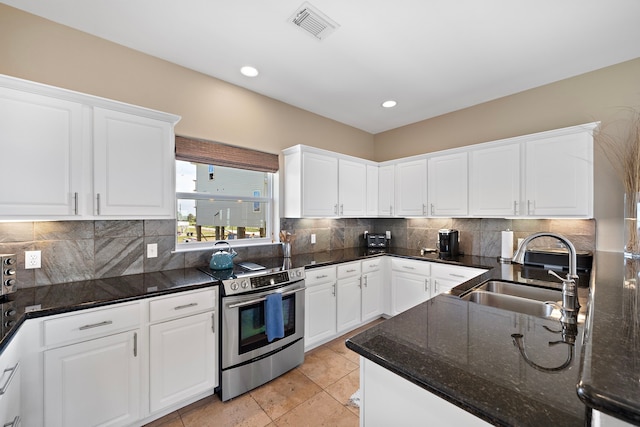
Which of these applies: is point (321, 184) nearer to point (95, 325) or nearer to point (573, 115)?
point (95, 325)

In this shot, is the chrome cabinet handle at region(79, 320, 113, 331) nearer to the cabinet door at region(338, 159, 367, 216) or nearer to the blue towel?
the blue towel

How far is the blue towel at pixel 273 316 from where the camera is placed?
2.27 meters

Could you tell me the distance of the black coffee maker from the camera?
340 cm

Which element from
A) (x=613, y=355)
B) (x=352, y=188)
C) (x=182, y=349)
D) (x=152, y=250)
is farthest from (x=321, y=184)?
(x=613, y=355)

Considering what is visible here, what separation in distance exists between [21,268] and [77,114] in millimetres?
1130

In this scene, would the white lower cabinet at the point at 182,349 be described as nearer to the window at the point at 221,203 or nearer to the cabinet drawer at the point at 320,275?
the window at the point at 221,203

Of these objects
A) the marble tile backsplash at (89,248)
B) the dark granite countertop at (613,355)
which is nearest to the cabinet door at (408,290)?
the dark granite countertop at (613,355)

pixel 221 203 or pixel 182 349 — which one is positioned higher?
pixel 221 203

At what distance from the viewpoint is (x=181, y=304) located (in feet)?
6.36

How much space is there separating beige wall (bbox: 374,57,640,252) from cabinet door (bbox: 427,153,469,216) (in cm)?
43

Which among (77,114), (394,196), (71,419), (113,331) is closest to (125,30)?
(77,114)

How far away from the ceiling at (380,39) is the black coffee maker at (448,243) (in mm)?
1665

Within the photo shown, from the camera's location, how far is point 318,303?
9.36 ft

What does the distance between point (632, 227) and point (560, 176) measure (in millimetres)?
683
